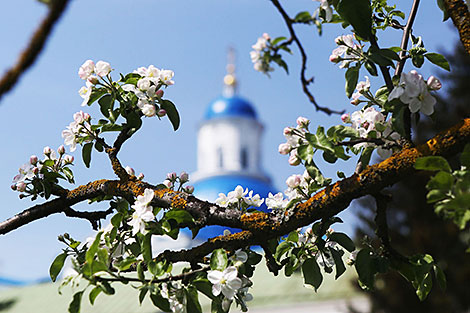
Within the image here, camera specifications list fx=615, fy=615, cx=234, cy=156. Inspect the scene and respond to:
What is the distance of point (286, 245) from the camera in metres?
1.84

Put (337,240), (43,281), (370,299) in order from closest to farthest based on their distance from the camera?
(337,240), (370,299), (43,281)

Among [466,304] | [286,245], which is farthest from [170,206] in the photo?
[466,304]

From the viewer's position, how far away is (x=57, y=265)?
1.86 meters

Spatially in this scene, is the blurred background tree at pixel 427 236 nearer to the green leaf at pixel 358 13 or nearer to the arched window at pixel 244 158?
the green leaf at pixel 358 13

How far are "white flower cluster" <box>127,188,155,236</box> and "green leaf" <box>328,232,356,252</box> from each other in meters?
0.56

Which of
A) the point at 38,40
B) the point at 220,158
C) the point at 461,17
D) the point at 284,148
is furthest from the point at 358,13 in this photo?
the point at 220,158

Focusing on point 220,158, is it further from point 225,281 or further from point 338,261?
point 225,281

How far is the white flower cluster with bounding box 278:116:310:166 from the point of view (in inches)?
65.5

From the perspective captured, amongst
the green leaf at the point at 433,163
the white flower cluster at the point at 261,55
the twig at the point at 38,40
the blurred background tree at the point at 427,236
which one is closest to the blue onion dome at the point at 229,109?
the blurred background tree at the point at 427,236

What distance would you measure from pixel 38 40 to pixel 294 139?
0.84 meters

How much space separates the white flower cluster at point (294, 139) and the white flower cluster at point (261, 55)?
2.56 meters

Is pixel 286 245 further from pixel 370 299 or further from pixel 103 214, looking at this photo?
pixel 370 299

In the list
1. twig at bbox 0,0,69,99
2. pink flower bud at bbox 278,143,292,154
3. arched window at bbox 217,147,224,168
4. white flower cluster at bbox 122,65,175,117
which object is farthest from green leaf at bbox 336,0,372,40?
arched window at bbox 217,147,224,168

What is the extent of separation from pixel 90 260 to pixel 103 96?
→ 0.59 metres
